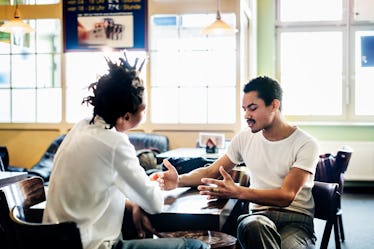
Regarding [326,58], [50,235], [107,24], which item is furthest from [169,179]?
[326,58]

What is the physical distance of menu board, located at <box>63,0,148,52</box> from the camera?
18.8 feet

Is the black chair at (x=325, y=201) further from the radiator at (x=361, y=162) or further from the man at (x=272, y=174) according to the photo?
the radiator at (x=361, y=162)

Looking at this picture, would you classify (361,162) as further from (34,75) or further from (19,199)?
(19,199)

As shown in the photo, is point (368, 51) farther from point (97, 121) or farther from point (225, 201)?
point (97, 121)

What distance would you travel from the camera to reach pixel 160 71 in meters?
5.86

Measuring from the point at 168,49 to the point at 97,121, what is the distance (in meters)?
4.27

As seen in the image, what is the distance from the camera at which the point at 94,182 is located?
1.55 m

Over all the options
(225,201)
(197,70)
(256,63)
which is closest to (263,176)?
(225,201)

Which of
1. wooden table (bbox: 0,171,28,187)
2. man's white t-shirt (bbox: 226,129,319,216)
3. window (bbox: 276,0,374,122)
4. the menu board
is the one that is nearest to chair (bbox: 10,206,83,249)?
man's white t-shirt (bbox: 226,129,319,216)

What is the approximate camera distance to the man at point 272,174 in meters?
2.05

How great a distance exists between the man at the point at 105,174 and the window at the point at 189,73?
406 cm

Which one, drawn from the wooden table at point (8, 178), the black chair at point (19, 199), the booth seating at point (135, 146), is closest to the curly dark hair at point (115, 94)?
the black chair at point (19, 199)

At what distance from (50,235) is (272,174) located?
1.18 metres

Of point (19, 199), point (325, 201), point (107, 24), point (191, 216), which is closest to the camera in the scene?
point (191, 216)
